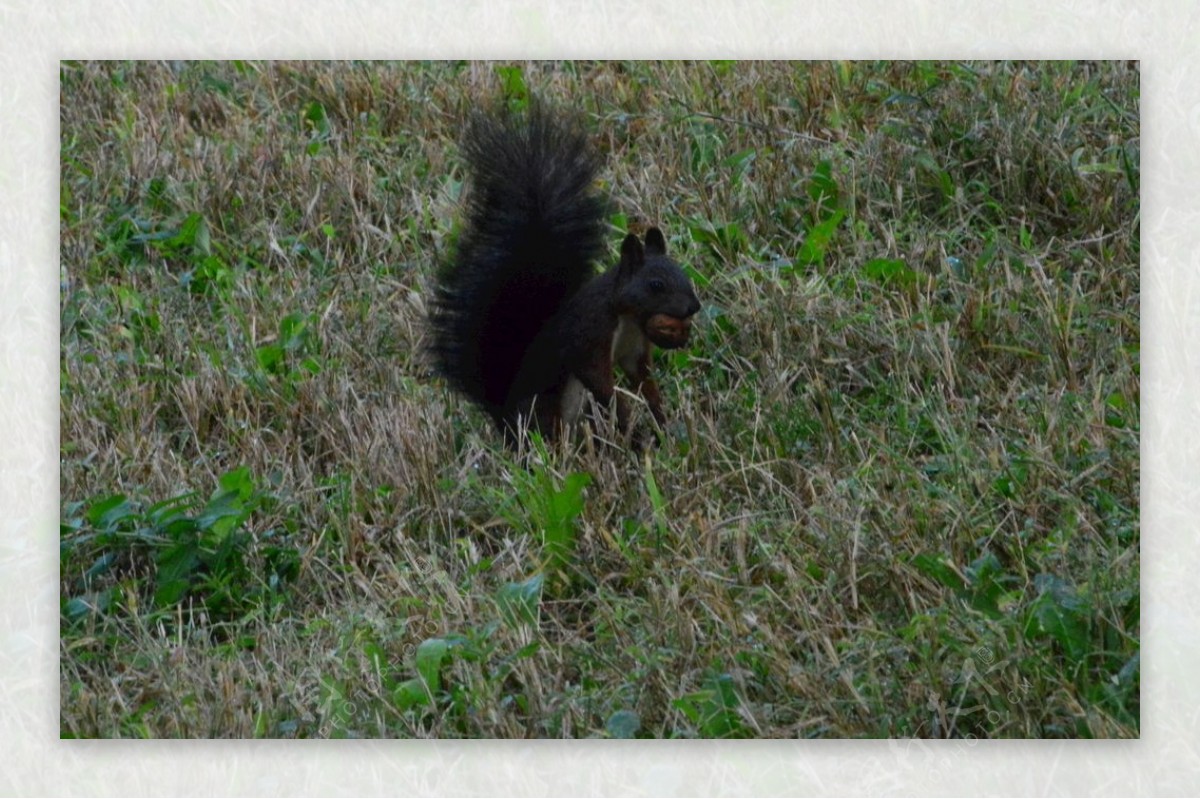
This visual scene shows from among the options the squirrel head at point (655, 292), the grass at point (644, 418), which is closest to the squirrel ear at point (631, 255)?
the squirrel head at point (655, 292)

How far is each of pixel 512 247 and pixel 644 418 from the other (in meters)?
0.49

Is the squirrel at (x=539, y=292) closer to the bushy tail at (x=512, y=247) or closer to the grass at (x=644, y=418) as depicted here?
the bushy tail at (x=512, y=247)

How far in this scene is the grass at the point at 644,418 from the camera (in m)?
3.77

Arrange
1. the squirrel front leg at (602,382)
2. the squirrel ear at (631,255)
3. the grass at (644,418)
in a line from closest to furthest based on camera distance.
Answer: the grass at (644,418)
the squirrel ear at (631,255)
the squirrel front leg at (602,382)

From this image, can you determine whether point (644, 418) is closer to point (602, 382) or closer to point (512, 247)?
point (602, 382)

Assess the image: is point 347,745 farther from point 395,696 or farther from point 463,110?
point 463,110

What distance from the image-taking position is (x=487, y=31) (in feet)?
13.5

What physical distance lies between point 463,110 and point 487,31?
1.23 feet

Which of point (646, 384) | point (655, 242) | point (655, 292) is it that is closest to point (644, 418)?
point (646, 384)

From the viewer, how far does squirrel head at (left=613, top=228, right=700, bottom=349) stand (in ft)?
13.7

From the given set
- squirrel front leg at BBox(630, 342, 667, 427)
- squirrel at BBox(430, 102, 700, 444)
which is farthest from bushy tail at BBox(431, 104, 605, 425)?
squirrel front leg at BBox(630, 342, 667, 427)

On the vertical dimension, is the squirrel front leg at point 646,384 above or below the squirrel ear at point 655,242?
below

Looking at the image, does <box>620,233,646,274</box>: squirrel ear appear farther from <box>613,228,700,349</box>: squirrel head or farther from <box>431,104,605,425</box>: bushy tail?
<box>431,104,605,425</box>: bushy tail

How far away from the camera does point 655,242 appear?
4195 mm
